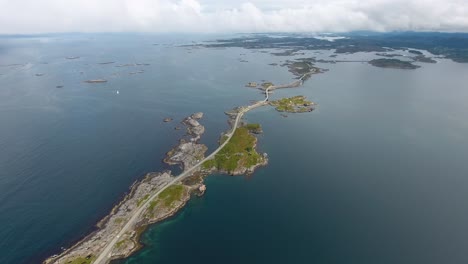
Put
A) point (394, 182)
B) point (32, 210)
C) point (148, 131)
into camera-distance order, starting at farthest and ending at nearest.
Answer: point (148, 131) < point (394, 182) < point (32, 210)

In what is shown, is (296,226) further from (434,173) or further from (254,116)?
(254,116)

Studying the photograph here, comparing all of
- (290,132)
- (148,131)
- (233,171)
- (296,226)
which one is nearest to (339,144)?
(290,132)

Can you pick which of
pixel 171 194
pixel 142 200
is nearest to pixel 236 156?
pixel 171 194

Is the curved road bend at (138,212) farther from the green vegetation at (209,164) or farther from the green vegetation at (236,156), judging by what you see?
the green vegetation at (236,156)

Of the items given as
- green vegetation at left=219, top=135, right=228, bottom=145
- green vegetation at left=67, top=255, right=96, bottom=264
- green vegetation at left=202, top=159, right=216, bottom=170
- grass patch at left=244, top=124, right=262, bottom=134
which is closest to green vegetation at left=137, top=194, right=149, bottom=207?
green vegetation at left=67, top=255, right=96, bottom=264

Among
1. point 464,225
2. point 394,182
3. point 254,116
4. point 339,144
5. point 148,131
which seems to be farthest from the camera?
point 254,116

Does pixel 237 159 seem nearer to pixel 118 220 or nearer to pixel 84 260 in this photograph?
pixel 118 220

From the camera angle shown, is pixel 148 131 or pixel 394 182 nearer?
pixel 394 182
